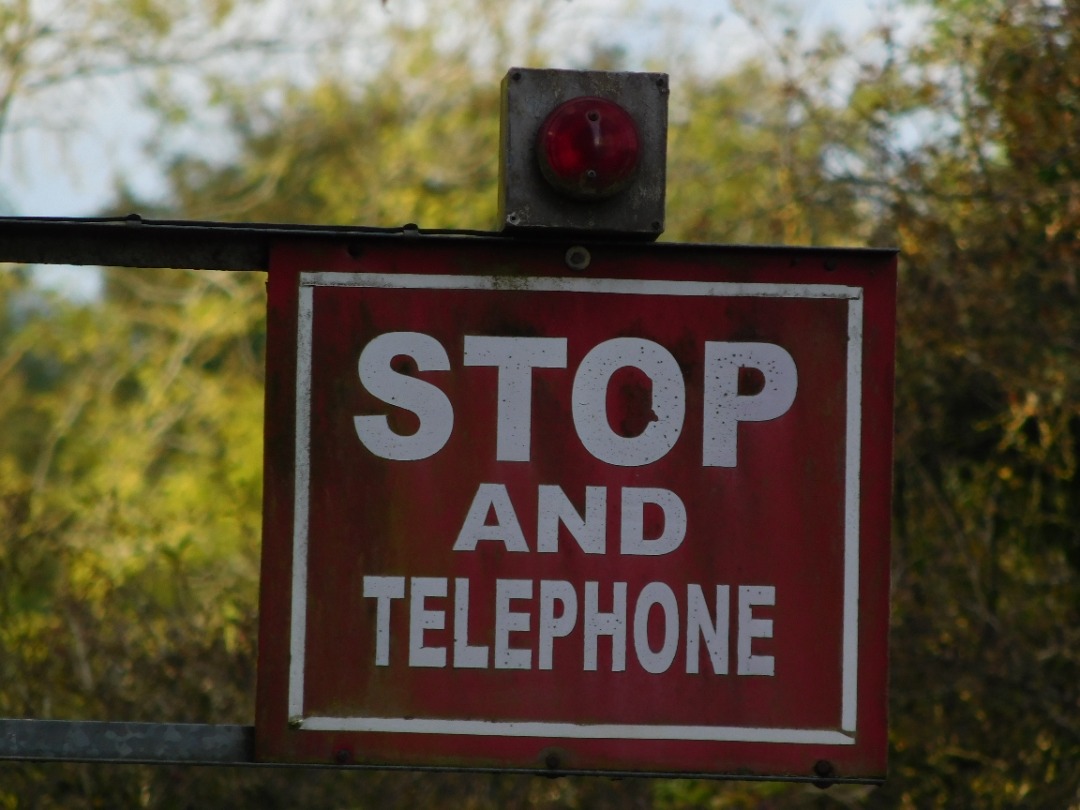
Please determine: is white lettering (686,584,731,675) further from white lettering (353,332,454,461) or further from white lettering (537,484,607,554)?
white lettering (353,332,454,461)

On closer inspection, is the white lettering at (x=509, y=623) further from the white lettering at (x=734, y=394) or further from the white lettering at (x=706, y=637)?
the white lettering at (x=734, y=394)

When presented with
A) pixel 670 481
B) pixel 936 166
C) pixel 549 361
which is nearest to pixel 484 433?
pixel 549 361

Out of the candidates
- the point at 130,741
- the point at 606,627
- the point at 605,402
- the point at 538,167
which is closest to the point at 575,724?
the point at 606,627

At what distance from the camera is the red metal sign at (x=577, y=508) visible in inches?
85.9

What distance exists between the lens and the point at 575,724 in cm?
219

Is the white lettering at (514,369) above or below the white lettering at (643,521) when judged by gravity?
above

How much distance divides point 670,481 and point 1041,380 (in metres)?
4.86

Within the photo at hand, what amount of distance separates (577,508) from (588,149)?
0.55 m

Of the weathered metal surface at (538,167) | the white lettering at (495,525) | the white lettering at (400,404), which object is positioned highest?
the weathered metal surface at (538,167)

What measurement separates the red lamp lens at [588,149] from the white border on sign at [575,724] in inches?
5.8

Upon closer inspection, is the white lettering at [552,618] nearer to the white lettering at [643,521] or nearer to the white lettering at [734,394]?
the white lettering at [643,521]

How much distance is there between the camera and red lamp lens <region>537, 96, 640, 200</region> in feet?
7.34

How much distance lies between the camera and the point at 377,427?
2.23 metres

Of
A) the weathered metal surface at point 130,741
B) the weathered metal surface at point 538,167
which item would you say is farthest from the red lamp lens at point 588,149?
the weathered metal surface at point 130,741
